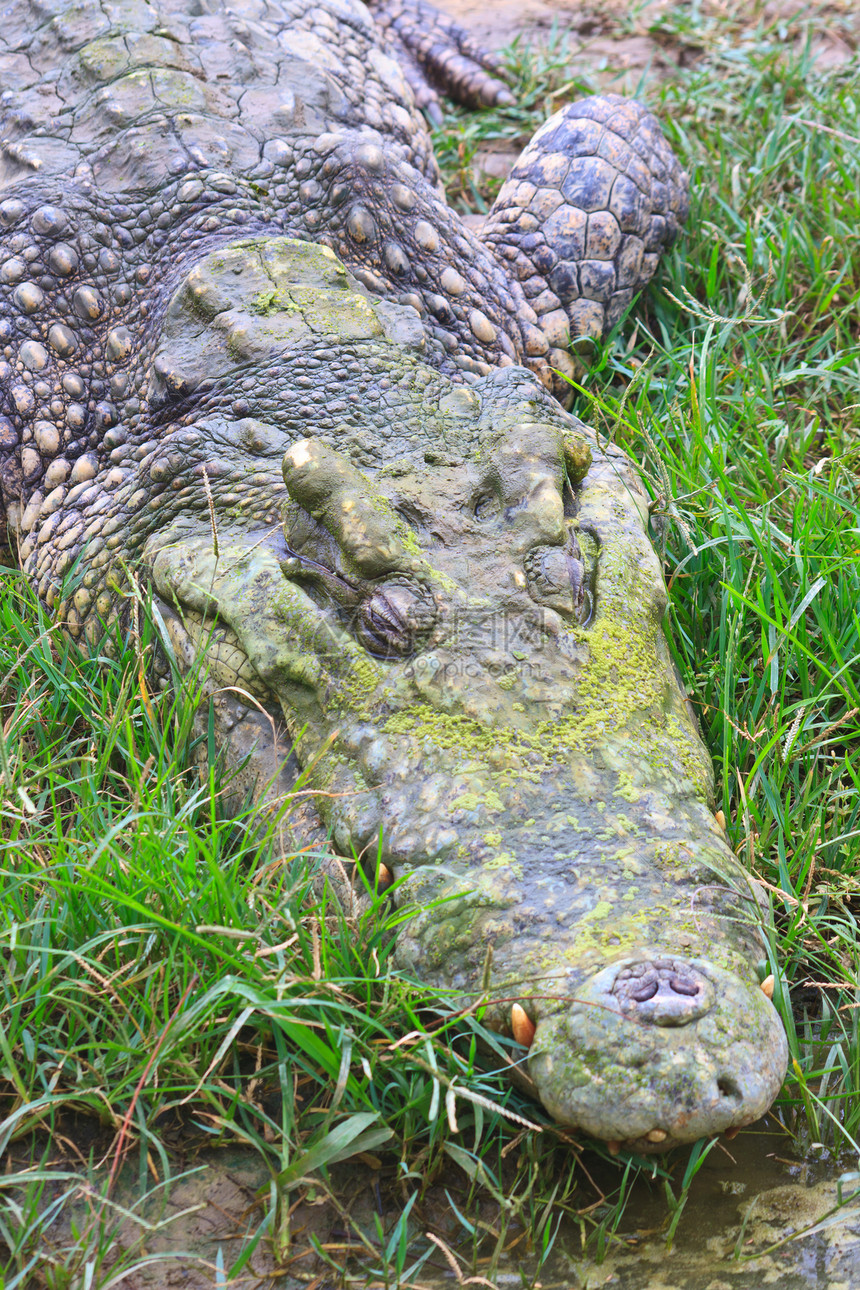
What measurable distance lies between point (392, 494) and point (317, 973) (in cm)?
120

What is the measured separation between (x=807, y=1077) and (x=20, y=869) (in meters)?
1.66

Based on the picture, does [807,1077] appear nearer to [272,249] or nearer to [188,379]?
[188,379]

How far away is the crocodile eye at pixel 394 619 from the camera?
8.04 feet

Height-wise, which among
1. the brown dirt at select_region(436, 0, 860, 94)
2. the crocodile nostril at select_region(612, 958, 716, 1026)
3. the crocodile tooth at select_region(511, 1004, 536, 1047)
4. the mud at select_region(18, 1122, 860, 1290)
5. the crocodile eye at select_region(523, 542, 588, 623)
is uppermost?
the brown dirt at select_region(436, 0, 860, 94)

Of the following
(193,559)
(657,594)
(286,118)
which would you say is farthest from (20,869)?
(286,118)

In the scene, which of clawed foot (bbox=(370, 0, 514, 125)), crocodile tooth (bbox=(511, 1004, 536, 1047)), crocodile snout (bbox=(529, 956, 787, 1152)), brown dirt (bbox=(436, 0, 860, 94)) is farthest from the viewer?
brown dirt (bbox=(436, 0, 860, 94))

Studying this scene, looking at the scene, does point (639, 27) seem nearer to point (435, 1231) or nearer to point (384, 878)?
point (384, 878)

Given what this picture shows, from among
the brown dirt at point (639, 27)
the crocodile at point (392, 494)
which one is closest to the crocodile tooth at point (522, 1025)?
the crocodile at point (392, 494)

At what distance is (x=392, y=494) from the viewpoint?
2711 millimetres

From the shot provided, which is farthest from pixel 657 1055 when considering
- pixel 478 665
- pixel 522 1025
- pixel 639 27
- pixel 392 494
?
pixel 639 27

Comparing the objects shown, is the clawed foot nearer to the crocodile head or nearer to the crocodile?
the crocodile

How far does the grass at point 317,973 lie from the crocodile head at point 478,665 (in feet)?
0.59

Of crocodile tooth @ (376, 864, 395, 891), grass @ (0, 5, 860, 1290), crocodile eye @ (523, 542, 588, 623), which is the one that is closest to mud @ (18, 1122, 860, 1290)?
grass @ (0, 5, 860, 1290)

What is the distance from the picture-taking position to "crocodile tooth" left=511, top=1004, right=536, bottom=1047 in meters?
1.91
